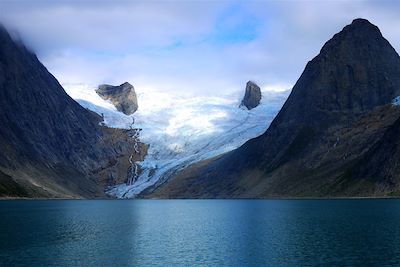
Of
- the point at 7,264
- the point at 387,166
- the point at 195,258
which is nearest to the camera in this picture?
the point at 7,264

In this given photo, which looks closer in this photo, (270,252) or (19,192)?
(270,252)

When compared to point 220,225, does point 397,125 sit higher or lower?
higher

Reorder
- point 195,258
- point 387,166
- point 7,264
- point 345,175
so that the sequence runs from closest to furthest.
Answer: point 7,264 < point 195,258 < point 387,166 < point 345,175

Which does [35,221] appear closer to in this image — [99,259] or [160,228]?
[160,228]

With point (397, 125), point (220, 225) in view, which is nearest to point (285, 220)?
point (220, 225)

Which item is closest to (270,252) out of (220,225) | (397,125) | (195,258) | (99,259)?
(195,258)

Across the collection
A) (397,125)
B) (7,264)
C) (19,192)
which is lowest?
(7,264)
